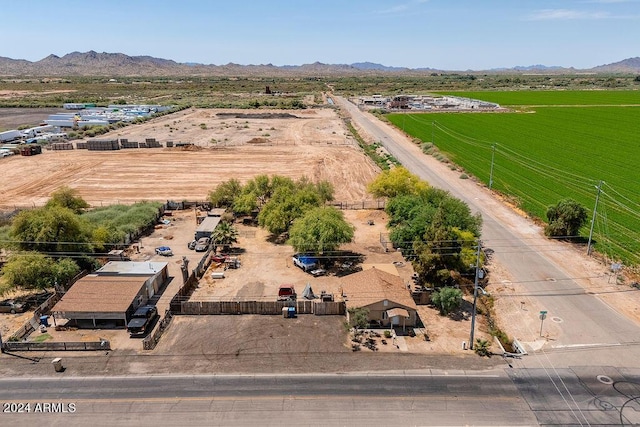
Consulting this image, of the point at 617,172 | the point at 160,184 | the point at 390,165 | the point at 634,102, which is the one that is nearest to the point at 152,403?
the point at 160,184

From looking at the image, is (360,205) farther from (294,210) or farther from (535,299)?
(535,299)

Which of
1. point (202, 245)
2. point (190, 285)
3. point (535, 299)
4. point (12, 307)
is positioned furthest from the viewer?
point (202, 245)

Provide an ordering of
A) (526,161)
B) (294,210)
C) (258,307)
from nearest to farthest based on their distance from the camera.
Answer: (258,307), (294,210), (526,161)

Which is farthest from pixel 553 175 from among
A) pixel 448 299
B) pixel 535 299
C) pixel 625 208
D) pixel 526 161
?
pixel 448 299

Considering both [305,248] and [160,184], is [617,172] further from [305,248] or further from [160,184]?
[160,184]

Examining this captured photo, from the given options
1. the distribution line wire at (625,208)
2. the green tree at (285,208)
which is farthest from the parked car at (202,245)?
the distribution line wire at (625,208)
